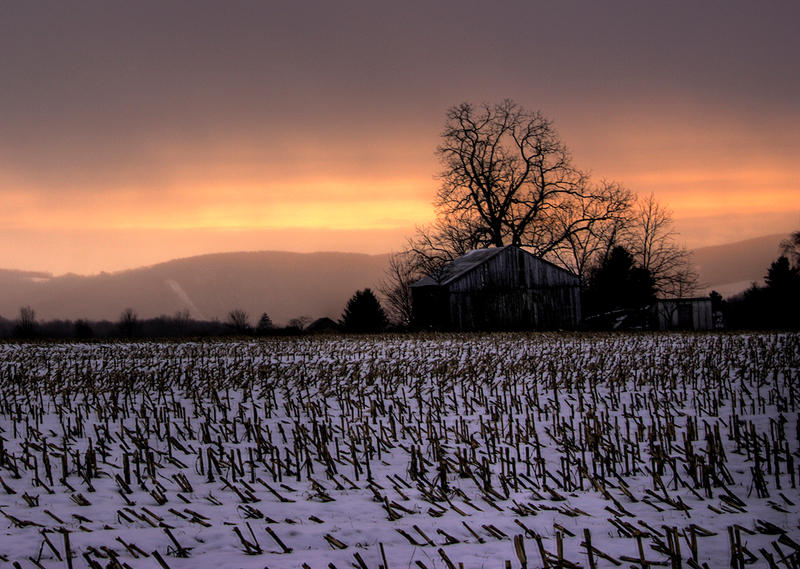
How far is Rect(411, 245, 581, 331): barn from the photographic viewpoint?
38969 mm

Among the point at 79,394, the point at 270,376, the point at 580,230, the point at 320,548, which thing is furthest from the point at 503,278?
the point at 320,548

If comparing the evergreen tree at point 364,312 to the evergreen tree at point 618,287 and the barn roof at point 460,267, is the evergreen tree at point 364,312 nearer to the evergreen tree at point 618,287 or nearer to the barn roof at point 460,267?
the barn roof at point 460,267

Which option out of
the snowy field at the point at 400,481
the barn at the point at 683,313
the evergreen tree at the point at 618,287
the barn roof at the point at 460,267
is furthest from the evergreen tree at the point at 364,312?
the snowy field at the point at 400,481

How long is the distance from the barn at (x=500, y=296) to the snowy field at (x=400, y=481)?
25.5m

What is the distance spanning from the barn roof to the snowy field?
25.9 metres

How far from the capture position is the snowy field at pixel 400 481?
4.95 m

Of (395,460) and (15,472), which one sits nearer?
(15,472)

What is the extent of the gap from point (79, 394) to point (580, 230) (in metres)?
43.2

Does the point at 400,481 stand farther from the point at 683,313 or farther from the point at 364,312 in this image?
the point at 683,313

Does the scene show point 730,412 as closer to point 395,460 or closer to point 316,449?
point 395,460

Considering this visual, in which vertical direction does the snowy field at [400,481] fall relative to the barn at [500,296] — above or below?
below

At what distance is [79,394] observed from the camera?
42.9 ft

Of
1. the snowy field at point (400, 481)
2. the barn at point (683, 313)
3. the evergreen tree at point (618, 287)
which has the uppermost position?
the evergreen tree at point (618, 287)

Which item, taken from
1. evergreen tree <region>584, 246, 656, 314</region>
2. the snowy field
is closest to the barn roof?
evergreen tree <region>584, 246, 656, 314</region>
